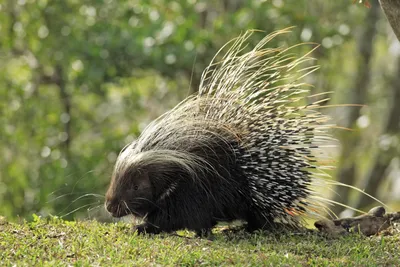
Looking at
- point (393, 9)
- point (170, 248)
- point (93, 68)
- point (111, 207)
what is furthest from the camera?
point (93, 68)

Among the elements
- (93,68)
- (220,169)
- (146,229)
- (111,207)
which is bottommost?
(146,229)

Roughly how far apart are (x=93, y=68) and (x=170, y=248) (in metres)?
5.04

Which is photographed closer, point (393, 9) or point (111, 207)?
point (393, 9)

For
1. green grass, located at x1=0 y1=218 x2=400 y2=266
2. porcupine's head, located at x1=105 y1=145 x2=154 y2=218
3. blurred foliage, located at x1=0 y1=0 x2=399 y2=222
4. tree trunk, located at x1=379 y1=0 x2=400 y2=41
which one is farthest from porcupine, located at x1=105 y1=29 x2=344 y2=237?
blurred foliage, located at x1=0 y1=0 x2=399 y2=222

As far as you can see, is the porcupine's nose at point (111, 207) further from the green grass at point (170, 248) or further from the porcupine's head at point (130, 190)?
the green grass at point (170, 248)

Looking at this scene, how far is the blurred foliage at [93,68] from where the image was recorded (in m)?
8.82

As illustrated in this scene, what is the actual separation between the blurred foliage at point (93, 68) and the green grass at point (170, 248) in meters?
3.33

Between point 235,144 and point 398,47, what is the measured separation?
25.9 ft

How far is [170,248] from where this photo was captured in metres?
4.21

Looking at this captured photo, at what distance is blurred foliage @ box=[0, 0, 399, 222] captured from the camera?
8.82m

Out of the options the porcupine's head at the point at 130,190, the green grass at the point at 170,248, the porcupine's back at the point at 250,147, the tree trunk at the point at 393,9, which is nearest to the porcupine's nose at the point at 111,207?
the porcupine's head at the point at 130,190

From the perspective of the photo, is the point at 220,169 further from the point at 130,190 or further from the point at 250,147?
the point at 130,190

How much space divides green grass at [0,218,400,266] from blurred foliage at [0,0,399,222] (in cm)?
333

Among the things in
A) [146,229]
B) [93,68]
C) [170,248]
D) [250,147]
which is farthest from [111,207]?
[93,68]
